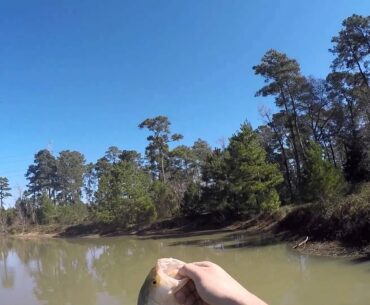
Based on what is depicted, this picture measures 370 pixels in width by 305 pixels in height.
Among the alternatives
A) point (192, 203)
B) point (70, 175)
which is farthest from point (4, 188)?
point (192, 203)

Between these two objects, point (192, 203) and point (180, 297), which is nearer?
point (180, 297)

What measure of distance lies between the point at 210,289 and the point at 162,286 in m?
0.13

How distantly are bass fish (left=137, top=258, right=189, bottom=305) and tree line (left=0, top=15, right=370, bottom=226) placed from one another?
1985cm

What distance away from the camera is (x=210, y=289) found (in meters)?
0.96

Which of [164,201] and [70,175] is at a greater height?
[70,175]

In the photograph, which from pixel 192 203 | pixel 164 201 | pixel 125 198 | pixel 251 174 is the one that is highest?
pixel 125 198

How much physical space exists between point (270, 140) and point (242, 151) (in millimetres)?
16353

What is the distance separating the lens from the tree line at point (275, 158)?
85.3ft

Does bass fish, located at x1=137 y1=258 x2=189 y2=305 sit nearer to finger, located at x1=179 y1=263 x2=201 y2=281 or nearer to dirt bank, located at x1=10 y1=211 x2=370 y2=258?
finger, located at x1=179 y1=263 x2=201 y2=281

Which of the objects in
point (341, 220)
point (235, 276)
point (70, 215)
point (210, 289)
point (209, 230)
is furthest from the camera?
point (70, 215)

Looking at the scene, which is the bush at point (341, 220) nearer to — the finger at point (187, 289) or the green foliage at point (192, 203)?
the finger at point (187, 289)

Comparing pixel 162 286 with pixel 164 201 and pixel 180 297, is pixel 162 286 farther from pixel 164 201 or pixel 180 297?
pixel 164 201

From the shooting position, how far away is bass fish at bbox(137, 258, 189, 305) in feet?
3.28

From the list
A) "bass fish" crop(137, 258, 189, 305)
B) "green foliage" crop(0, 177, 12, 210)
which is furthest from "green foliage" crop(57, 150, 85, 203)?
"bass fish" crop(137, 258, 189, 305)
